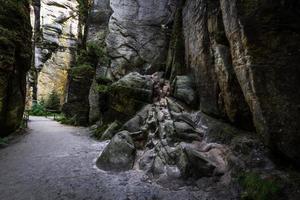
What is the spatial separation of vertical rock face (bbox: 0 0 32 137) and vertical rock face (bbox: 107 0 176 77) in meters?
6.80

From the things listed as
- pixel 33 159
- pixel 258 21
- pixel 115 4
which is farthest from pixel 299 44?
pixel 115 4

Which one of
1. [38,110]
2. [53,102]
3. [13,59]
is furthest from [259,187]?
[53,102]

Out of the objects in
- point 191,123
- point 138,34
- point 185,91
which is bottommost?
point 191,123

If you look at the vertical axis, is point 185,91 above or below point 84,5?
below

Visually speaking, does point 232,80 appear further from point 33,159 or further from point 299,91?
point 33,159

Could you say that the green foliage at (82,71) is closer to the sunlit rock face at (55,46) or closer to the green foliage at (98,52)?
the green foliage at (98,52)

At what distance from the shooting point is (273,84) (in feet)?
17.5

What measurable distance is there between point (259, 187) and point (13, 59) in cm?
1037

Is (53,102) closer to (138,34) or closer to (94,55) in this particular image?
(94,55)

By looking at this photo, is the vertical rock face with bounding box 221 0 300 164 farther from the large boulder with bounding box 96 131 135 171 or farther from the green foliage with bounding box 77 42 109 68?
the green foliage with bounding box 77 42 109 68

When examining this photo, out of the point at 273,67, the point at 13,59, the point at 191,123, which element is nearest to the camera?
the point at 273,67

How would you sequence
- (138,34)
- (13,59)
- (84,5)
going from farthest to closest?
(84,5) < (138,34) < (13,59)

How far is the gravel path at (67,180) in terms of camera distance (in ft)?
17.2

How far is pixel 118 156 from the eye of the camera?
285 inches
